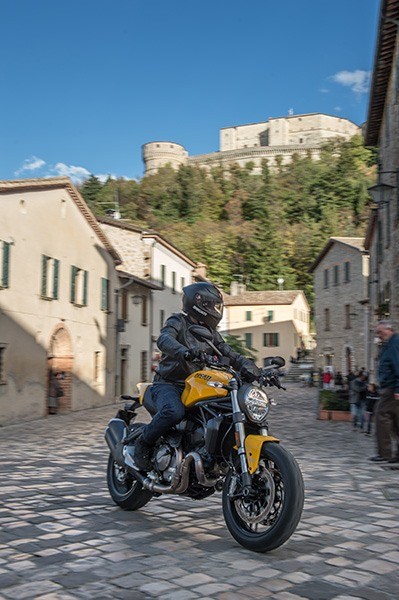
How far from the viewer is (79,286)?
2334 centimetres

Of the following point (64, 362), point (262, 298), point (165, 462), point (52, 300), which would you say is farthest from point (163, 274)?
point (165, 462)

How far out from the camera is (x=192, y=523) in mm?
5094

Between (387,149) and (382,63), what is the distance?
7.47 ft

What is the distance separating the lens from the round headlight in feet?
14.0

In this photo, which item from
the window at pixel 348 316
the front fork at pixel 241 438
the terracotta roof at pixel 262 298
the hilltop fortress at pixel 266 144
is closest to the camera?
the front fork at pixel 241 438

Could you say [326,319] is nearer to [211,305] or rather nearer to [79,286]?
[79,286]

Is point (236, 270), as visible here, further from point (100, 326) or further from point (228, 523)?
point (228, 523)

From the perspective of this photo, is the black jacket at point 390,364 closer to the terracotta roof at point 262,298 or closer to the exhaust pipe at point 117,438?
the exhaust pipe at point 117,438

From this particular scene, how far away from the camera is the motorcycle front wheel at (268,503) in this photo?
4000mm

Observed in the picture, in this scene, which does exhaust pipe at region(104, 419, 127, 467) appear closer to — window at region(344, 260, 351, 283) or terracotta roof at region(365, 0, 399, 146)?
terracotta roof at region(365, 0, 399, 146)

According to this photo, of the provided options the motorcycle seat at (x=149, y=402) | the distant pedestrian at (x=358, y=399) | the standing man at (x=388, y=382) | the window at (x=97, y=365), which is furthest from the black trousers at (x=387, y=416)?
the window at (x=97, y=365)

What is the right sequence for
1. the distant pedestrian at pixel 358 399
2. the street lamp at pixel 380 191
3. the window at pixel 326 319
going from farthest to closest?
the window at pixel 326 319 < the distant pedestrian at pixel 358 399 < the street lamp at pixel 380 191

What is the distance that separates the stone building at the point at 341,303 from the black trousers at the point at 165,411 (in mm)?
32351

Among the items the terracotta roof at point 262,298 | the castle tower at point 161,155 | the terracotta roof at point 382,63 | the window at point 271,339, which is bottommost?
the window at point 271,339
